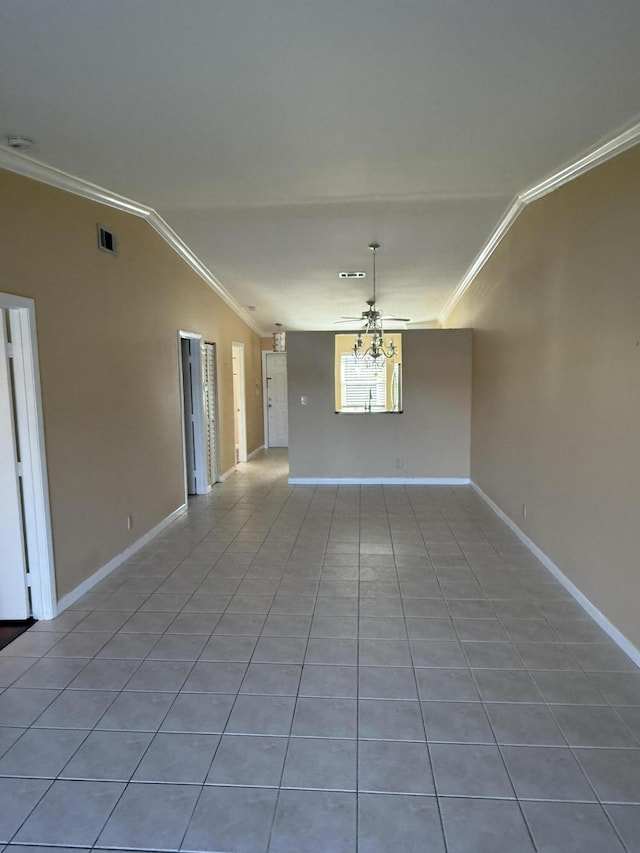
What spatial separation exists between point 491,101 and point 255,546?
11.8 ft

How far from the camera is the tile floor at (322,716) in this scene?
1.74m

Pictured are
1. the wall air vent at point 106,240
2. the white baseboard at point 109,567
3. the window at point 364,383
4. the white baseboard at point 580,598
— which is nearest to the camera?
the white baseboard at point 580,598

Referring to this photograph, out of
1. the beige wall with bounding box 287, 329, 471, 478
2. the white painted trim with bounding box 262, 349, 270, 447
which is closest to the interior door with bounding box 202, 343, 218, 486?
the beige wall with bounding box 287, 329, 471, 478

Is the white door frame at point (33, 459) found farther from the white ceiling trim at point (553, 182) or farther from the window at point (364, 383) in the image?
the window at point (364, 383)

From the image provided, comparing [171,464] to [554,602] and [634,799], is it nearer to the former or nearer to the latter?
[554,602]

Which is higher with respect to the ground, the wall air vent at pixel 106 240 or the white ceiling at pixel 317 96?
the white ceiling at pixel 317 96

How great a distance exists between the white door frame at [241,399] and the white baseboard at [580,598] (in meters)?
4.77

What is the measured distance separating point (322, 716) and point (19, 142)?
10.7 feet

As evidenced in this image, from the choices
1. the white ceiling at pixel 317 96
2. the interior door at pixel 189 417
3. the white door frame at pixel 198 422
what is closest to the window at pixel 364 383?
the white door frame at pixel 198 422

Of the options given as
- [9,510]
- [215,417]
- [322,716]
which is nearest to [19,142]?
[9,510]

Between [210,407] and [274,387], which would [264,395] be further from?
[210,407]

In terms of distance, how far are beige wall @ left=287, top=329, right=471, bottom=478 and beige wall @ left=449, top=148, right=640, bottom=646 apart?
5.39 feet

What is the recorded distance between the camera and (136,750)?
2092 millimetres

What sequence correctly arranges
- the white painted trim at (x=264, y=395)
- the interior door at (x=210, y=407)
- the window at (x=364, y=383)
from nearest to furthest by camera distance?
1. the interior door at (x=210, y=407)
2. the window at (x=364, y=383)
3. the white painted trim at (x=264, y=395)
